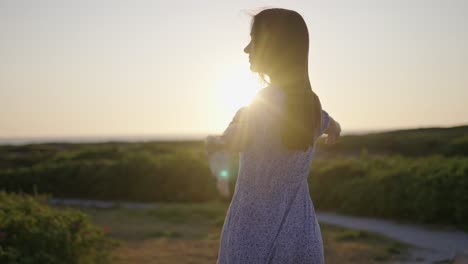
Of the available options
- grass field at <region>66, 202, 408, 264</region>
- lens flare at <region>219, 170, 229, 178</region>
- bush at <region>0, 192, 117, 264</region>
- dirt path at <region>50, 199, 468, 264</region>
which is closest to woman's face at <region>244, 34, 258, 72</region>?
lens flare at <region>219, 170, 229, 178</region>

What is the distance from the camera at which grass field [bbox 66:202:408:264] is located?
791 centimetres

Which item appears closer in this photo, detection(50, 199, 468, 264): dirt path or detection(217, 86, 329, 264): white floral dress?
detection(217, 86, 329, 264): white floral dress

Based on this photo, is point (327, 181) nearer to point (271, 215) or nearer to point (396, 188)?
point (396, 188)

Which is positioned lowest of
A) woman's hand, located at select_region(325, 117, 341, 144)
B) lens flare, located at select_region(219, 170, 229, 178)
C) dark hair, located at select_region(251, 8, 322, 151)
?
lens flare, located at select_region(219, 170, 229, 178)

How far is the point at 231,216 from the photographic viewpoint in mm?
2607

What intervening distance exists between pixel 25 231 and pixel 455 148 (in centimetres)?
1356

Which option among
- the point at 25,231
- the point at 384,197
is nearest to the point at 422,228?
the point at 384,197

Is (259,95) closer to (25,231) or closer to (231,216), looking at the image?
(231,216)

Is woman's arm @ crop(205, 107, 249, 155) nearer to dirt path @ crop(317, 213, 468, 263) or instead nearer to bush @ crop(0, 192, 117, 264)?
bush @ crop(0, 192, 117, 264)

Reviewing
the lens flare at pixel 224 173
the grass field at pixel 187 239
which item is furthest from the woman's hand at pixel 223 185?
the grass field at pixel 187 239

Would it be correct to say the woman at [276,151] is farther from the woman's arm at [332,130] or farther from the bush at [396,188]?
the bush at [396,188]

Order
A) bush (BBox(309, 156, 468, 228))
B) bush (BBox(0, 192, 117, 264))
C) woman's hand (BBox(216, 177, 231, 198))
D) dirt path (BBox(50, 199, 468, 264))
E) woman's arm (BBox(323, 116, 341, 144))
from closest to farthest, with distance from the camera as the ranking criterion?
woman's hand (BBox(216, 177, 231, 198))
woman's arm (BBox(323, 116, 341, 144))
bush (BBox(0, 192, 117, 264))
dirt path (BBox(50, 199, 468, 264))
bush (BBox(309, 156, 468, 228))

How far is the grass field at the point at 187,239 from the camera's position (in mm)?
7914

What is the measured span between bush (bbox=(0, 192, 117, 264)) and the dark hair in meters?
4.33
